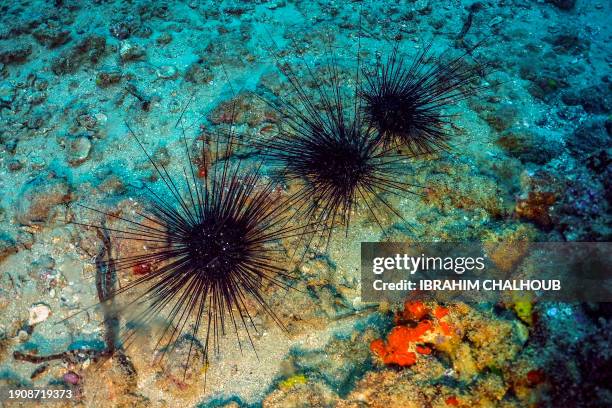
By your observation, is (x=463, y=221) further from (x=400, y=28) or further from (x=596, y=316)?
(x=400, y=28)

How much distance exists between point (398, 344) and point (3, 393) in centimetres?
367

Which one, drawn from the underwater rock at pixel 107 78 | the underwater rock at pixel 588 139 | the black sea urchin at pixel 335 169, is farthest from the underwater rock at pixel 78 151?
the underwater rock at pixel 588 139

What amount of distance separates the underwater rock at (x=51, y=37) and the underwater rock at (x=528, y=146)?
20.2 feet

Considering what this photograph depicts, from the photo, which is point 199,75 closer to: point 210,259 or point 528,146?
point 210,259

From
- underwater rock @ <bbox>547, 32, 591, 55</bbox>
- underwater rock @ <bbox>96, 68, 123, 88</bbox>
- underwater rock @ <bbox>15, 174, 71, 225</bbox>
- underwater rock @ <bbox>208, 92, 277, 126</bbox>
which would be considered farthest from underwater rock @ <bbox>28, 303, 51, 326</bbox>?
underwater rock @ <bbox>547, 32, 591, 55</bbox>

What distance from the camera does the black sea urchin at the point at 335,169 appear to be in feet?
12.7

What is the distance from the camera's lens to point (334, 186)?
3916mm

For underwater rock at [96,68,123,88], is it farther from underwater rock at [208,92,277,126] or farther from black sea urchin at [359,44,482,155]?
black sea urchin at [359,44,482,155]

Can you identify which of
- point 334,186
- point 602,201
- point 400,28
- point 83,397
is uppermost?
point 400,28

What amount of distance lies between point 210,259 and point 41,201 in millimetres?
2175

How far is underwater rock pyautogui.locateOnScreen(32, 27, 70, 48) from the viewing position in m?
5.98

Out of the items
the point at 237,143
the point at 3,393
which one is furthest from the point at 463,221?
the point at 3,393

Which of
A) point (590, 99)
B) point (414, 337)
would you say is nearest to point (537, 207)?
point (414, 337)

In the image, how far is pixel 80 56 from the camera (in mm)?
5703
